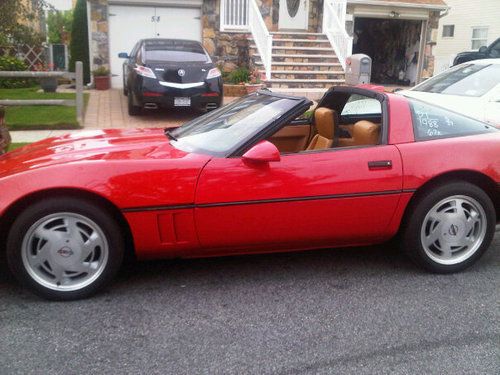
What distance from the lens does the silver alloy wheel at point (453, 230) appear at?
388cm

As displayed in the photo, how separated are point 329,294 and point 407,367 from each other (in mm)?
897

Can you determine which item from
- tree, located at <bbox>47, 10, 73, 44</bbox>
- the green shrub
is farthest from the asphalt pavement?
tree, located at <bbox>47, 10, 73, 44</bbox>

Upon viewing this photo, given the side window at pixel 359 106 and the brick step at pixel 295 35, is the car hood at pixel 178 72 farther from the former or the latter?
the side window at pixel 359 106

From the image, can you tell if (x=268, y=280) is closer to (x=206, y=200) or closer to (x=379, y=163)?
(x=206, y=200)

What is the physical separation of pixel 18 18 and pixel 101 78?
2.44m

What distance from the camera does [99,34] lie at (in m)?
15.0

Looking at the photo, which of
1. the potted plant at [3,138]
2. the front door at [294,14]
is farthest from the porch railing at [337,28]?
the potted plant at [3,138]

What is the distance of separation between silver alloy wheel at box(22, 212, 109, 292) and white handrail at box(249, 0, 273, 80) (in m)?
11.3

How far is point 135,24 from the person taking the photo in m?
15.2

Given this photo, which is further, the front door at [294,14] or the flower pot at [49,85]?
the front door at [294,14]

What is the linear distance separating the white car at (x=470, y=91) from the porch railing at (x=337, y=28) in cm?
713

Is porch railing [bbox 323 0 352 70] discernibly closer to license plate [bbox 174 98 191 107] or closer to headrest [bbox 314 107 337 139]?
license plate [bbox 174 98 191 107]

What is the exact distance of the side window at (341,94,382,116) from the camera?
4613mm

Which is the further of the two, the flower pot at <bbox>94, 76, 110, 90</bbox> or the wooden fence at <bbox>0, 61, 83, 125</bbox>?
the flower pot at <bbox>94, 76, 110, 90</bbox>
